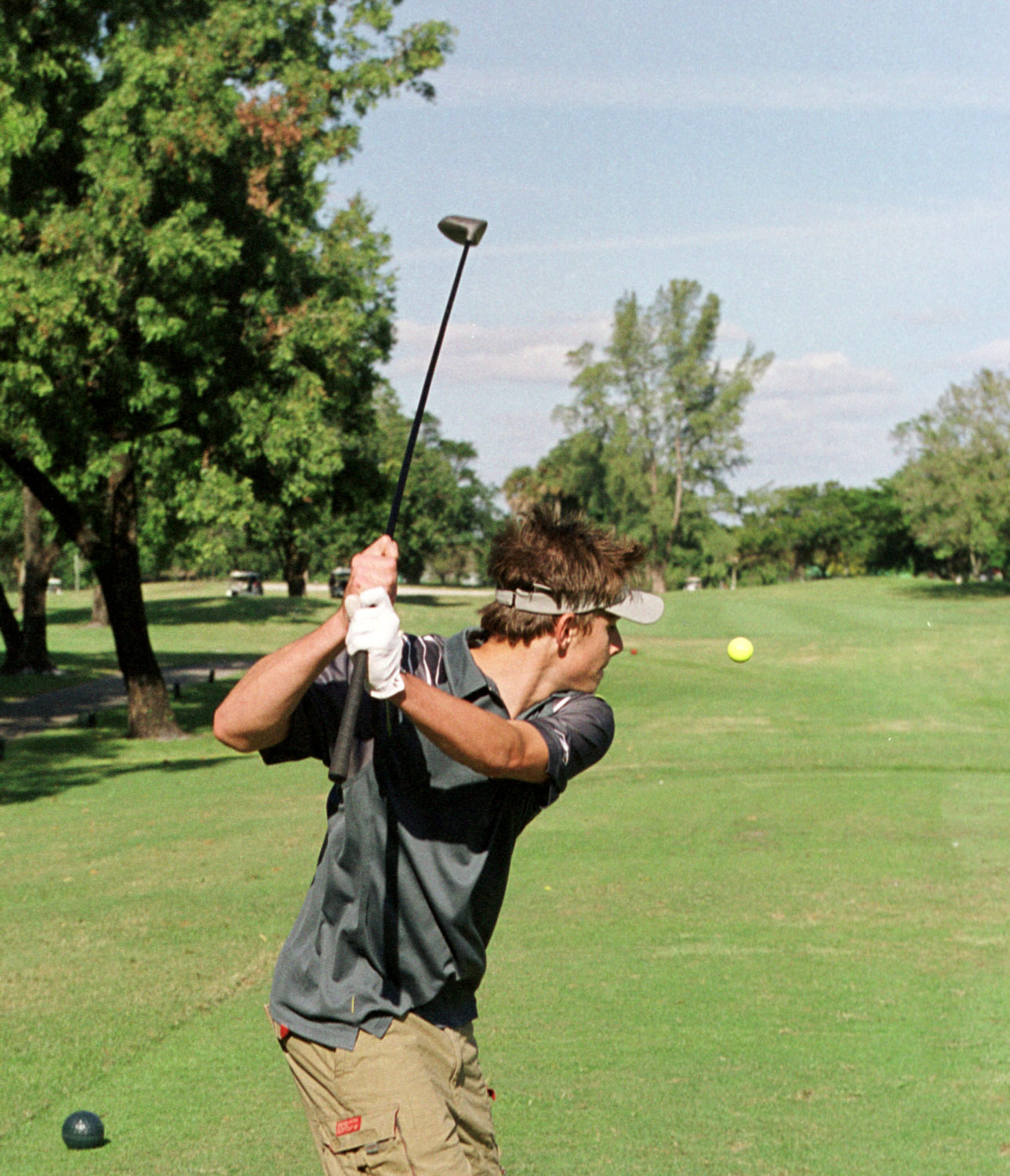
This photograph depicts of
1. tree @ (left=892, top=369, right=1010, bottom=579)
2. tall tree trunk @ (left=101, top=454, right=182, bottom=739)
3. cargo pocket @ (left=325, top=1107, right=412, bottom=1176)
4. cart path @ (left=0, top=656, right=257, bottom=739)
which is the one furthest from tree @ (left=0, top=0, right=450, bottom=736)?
tree @ (left=892, top=369, right=1010, bottom=579)

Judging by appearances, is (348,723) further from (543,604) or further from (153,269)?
(153,269)

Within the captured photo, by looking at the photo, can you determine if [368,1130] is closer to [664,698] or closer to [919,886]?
[919,886]

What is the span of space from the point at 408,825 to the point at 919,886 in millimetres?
7450

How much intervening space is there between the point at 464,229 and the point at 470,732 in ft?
5.00

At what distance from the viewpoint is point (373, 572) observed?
8.62 feet

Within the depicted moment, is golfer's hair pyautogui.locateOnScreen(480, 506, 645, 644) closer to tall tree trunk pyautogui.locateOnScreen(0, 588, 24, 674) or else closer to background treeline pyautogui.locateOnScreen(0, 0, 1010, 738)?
background treeline pyautogui.locateOnScreen(0, 0, 1010, 738)

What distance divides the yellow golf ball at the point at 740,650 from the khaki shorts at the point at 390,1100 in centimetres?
1097

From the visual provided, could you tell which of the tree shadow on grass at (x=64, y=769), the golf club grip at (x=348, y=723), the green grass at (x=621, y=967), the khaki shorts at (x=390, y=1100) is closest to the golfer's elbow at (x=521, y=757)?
the golf club grip at (x=348, y=723)

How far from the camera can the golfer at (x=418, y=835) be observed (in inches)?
111

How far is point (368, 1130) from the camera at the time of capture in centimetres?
284

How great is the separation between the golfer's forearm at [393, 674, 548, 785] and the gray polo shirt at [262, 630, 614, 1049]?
0.14m

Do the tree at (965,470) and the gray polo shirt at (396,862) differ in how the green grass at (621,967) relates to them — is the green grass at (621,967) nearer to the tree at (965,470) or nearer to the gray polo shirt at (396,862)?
the gray polo shirt at (396,862)

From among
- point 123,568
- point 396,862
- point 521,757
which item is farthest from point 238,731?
point 123,568

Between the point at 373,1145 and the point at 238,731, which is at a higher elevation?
the point at 238,731
